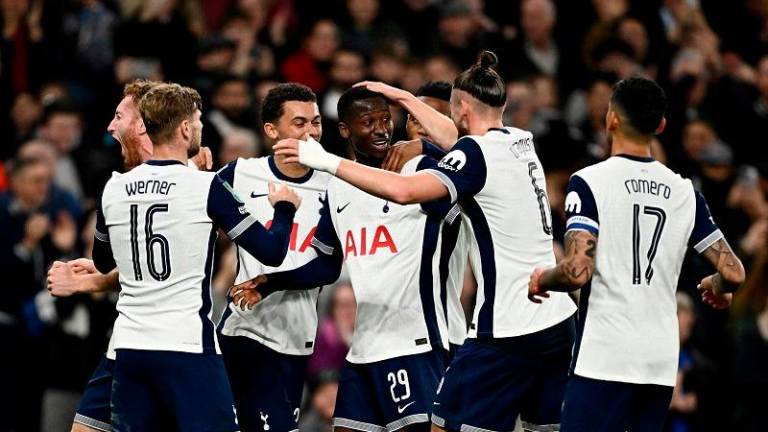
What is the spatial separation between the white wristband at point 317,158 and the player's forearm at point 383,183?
4 centimetres

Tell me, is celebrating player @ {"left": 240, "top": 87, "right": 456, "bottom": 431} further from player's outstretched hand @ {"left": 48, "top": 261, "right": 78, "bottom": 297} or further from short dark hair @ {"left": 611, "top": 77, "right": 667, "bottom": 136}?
short dark hair @ {"left": 611, "top": 77, "right": 667, "bottom": 136}

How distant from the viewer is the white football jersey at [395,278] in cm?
839

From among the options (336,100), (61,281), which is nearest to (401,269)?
(61,281)

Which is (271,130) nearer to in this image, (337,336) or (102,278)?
(102,278)

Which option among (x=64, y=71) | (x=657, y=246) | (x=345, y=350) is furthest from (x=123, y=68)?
(x=657, y=246)

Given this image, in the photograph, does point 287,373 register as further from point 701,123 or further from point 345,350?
point 701,123

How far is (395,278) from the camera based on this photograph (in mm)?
8422

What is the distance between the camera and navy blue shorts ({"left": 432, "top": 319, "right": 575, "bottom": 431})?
7859mm

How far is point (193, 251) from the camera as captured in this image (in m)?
7.60

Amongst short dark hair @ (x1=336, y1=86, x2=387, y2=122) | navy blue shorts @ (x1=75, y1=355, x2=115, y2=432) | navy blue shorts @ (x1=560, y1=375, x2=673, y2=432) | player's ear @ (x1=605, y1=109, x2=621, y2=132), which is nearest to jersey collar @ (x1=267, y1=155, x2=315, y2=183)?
short dark hair @ (x1=336, y1=86, x2=387, y2=122)

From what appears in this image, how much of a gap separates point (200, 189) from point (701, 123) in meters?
8.29

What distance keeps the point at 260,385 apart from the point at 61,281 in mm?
1243

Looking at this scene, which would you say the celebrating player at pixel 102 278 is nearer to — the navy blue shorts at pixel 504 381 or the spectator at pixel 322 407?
the navy blue shorts at pixel 504 381

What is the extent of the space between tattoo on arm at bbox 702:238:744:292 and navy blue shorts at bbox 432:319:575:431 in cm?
85
